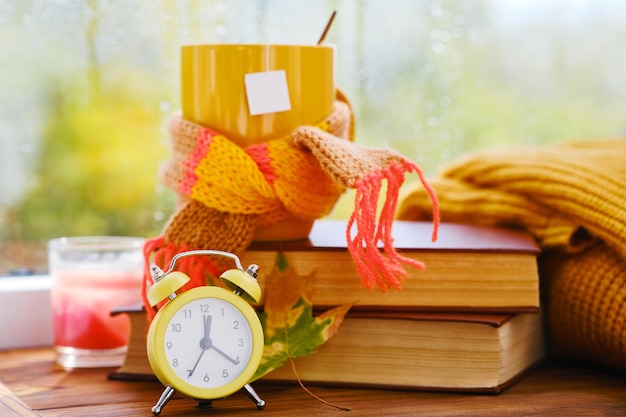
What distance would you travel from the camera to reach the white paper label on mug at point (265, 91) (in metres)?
0.75

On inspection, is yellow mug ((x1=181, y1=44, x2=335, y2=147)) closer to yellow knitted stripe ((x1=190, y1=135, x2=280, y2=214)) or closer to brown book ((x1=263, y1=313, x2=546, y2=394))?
yellow knitted stripe ((x1=190, y1=135, x2=280, y2=214))

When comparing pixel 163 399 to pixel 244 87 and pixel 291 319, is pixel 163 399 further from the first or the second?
pixel 244 87

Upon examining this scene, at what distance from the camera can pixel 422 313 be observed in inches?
30.0

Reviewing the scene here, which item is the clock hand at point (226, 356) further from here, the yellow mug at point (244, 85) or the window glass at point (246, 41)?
the window glass at point (246, 41)

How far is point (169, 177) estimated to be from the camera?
79 centimetres

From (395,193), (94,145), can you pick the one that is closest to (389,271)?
(395,193)

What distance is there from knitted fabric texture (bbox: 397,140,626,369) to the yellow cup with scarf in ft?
0.53

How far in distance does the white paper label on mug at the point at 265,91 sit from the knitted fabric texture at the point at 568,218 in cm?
26

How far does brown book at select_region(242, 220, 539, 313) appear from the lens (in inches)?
30.1

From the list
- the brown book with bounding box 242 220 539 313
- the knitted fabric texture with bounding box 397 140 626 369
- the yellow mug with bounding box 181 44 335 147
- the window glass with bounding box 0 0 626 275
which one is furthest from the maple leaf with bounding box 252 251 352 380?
the window glass with bounding box 0 0 626 275

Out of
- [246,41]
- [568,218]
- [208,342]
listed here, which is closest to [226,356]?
[208,342]

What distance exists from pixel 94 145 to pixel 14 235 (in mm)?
142

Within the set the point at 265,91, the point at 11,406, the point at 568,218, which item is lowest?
the point at 11,406

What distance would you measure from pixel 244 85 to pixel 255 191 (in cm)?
9
